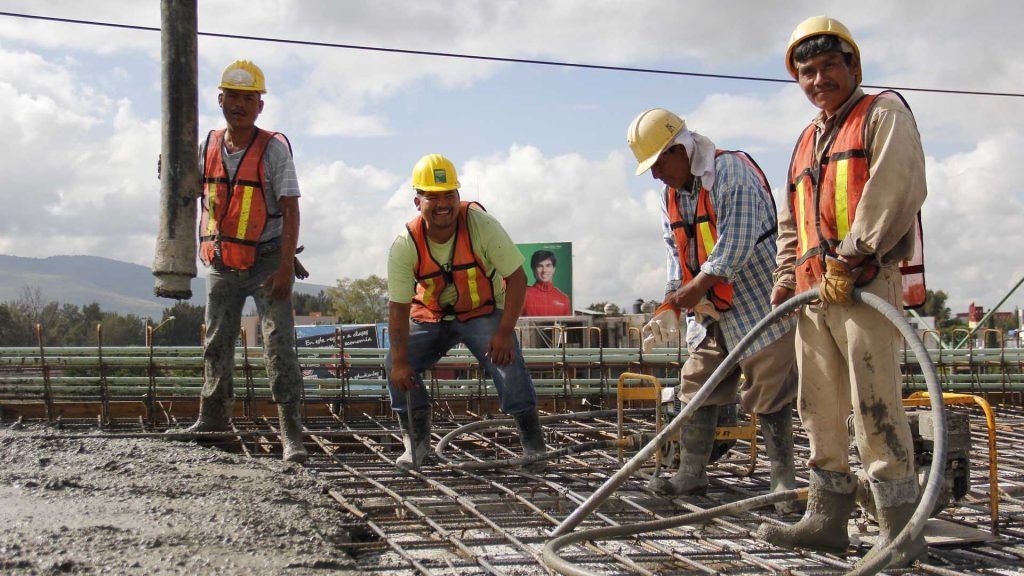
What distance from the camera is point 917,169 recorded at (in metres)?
2.80

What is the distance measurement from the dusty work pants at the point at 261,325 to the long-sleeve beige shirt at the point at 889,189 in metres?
2.85

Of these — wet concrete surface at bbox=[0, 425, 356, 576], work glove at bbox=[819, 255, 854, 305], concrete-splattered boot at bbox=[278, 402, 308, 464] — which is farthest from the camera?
concrete-splattered boot at bbox=[278, 402, 308, 464]

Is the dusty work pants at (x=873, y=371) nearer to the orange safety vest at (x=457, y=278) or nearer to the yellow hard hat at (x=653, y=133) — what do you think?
the yellow hard hat at (x=653, y=133)

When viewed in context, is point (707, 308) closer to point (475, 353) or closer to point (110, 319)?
point (475, 353)

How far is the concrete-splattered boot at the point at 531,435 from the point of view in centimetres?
474

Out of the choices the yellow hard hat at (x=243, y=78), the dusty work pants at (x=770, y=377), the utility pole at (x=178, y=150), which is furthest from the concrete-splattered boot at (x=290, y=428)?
the dusty work pants at (x=770, y=377)

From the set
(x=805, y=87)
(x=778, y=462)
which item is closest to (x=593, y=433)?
(x=778, y=462)

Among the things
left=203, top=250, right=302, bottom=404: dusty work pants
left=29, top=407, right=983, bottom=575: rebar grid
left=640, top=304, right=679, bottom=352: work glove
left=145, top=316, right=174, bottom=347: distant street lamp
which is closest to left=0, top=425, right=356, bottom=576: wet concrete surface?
left=29, top=407, right=983, bottom=575: rebar grid

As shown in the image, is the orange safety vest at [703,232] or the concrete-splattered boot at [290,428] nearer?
the orange safety vest at [703,232]

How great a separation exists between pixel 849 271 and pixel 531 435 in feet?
7.21

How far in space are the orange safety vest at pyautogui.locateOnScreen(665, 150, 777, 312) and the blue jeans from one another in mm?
916

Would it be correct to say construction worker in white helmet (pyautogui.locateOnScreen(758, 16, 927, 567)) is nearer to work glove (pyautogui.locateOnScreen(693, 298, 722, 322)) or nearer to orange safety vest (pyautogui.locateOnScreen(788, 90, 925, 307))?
orange safety vest (pyautogui.locateOnScreen(788, 90, 925, 307))

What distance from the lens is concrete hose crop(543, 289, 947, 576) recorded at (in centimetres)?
248

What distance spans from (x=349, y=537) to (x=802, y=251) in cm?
173
